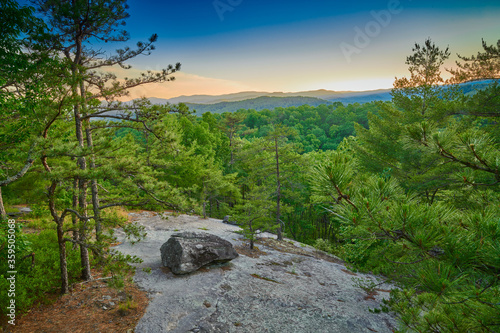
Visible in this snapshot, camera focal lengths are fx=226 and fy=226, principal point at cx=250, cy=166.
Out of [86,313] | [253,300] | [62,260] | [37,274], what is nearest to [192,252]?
[253,300]

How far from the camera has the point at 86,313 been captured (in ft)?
17.0

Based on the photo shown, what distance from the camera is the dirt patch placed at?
185 inches

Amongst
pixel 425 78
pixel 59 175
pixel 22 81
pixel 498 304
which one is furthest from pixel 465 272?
pixel 425 78

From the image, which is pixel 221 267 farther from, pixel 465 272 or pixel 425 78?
pixel 425 78

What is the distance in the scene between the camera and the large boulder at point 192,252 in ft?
24.6

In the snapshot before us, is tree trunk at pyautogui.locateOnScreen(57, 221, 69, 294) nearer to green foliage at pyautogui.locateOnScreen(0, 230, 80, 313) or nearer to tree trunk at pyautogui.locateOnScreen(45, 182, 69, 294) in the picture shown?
tree trunk at pyautogui.locateOnScreen(45, 182, 69, 294)

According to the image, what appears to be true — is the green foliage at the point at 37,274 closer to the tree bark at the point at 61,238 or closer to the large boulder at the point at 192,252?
the tree bark at the point at 61,238

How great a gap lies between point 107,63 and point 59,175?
13.3 feet

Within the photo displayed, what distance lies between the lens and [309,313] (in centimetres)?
614

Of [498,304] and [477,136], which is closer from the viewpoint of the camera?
[498,304]

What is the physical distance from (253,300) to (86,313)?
4.09m

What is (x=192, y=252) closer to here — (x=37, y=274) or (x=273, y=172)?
(x=37, y=274)

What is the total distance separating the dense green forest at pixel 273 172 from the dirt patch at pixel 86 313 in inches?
14.2

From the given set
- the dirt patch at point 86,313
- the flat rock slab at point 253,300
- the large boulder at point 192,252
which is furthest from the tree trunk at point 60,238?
the large boulder at point 192,252
